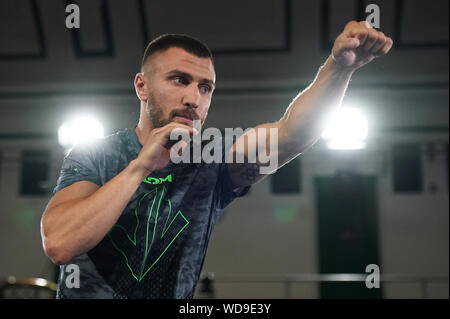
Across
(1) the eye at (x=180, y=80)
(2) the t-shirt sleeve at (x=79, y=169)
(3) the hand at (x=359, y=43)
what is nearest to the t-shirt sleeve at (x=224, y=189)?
(1) the eye at (x=180, y=80)

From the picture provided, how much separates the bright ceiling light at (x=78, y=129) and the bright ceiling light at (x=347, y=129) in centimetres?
314

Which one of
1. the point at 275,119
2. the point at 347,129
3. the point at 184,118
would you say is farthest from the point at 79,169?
the point at 275,119

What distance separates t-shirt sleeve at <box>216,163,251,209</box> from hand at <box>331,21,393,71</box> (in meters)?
0.56

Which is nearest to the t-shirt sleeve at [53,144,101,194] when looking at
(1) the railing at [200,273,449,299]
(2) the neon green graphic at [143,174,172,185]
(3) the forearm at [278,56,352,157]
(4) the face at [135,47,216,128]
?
(2) the neon green graphic at [143,174,172,185]

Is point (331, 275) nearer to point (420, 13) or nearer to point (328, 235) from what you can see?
point (328, 235)

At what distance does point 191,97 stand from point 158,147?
321mm

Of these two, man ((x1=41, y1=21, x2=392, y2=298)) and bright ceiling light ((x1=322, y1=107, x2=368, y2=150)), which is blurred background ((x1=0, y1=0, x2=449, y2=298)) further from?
man ((x1=41, y1=21, x2=392, y2=298))

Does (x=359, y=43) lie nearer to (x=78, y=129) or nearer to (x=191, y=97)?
(x=191, y=97)

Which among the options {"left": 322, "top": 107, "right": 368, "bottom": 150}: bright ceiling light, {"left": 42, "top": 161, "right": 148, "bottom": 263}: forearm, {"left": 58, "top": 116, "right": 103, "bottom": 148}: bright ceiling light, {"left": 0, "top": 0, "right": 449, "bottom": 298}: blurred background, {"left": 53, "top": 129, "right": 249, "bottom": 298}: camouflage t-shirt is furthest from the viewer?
{"left": 0, "top": 0, "right": 449, "bottom": 298}: blurred background

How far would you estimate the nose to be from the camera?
60.5 inches

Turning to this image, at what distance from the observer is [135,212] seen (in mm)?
1490

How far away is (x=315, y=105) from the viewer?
156cm

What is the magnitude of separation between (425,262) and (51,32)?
662 centimetres
